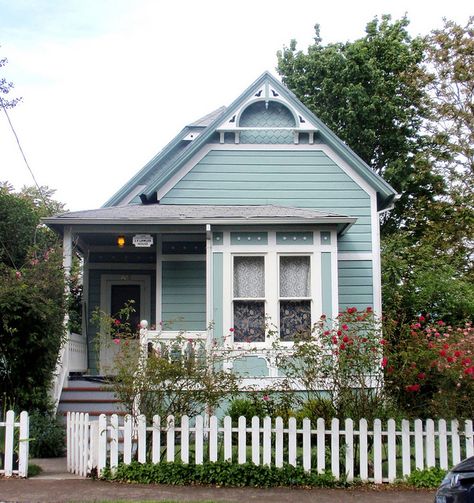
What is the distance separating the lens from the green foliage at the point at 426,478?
9.19 meters

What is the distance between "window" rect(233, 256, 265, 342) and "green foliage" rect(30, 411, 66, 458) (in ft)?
12.8

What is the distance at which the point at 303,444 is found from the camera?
9.31 metres

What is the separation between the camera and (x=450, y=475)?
19.4 feet

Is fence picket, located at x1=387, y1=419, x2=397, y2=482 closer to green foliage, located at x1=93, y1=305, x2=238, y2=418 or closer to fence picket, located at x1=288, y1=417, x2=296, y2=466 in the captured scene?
fence picket, located at x1=288, y1=417, x2=296, y2=466

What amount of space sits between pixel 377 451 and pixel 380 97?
68.7 feet

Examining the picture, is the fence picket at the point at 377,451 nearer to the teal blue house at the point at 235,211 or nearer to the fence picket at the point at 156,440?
the fence picket at the point at 156,440

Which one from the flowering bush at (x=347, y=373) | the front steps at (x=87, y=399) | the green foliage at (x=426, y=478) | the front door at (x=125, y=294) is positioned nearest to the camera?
the green foliage at (x=426, y=478)

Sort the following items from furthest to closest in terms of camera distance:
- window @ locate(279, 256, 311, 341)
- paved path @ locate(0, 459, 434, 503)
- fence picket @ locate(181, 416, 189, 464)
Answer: window @ locate(279, 256, 311, 341) < fence picket @ locate(181, 416, 189, 464) < paved path @ locate(0, 459, 434, 503)

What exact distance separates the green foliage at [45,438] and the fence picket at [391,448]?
5.14 m

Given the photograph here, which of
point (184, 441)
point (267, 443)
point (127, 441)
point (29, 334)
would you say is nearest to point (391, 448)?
point (267, 443)

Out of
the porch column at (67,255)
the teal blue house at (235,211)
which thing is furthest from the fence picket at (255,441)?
the porch column at (67,255)

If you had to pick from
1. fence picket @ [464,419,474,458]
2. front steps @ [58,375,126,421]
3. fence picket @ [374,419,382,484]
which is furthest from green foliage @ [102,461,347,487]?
front steps @ [58,375,126,421]

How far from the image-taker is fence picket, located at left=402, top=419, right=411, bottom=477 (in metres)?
9.30

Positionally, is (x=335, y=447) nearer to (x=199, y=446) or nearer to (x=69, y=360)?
(x=199, y=446)
